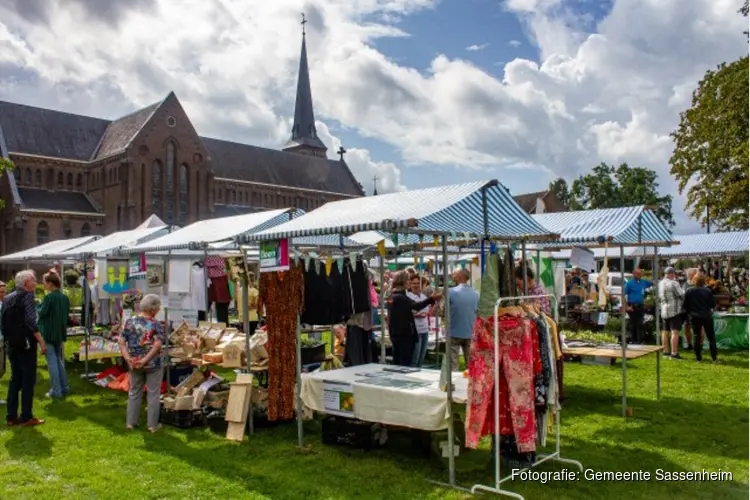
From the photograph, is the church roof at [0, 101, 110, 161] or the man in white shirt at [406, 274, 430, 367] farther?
the church roof at [0, 101, 110, 161]

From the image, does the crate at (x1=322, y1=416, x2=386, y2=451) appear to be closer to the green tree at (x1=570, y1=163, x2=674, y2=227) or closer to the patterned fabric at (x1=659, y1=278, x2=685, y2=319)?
the patterned fabric at (x1=659, y1=278, x2=685, y2=319)

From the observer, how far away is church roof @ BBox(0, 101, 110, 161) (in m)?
47.2

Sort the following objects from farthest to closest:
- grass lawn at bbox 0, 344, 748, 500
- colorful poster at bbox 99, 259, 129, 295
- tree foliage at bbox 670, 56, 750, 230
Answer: tree foliage at bbox 670, 56, 750, 230 < colorful poster at bbox 99, 259, 129, 295 < grass lawn at bbox 0, 344, 748, 500

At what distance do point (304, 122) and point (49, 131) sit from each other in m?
31.8

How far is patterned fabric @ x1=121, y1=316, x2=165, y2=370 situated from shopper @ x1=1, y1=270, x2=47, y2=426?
1442mm

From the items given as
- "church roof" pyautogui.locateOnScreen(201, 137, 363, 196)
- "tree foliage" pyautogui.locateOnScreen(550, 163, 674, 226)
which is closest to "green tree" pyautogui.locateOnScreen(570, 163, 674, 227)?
"tree foliage" pyautogui.locateOnScreen(550, 163, 674, 226)

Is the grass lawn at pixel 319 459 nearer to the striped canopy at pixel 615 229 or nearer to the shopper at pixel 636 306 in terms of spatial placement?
the striped canopy at pixel 615 229

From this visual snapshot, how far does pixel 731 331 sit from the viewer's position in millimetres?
14469

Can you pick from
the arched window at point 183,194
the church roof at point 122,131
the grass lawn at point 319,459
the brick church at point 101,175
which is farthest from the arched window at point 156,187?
the grass lawn at point 319,459

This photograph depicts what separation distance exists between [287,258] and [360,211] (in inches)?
37.0

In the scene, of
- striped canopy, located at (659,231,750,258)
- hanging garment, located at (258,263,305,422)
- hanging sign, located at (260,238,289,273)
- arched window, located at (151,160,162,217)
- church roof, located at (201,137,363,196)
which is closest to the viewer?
A: hanging sign, located at (260,238,289,273)

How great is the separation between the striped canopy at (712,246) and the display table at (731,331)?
3.86 metres

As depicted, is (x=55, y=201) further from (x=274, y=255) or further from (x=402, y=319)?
(x=274, y=255)

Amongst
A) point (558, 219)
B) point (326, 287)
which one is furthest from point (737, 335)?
point (326, 287)
